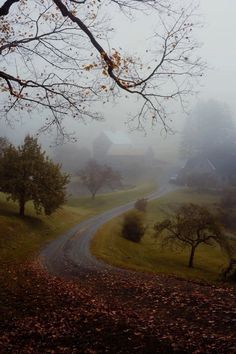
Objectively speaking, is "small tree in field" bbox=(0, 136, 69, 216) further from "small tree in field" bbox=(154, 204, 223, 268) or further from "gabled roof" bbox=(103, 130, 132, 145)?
"gabled roof" bbox=(103, 130, 132, 145)

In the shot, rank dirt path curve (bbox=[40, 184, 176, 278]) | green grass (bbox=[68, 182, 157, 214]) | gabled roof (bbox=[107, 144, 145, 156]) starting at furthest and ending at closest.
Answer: gabled roof (bbox=[107, 144, 145, 156]) → green grass (bbox=[68, 182, 157, 214]) → dirt path curve (bbox=[40, 184, 176, 278])

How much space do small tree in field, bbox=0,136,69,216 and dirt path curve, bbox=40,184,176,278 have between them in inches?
217

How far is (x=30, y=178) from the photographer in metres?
50.8

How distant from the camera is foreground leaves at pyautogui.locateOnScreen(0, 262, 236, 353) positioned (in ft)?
33.1

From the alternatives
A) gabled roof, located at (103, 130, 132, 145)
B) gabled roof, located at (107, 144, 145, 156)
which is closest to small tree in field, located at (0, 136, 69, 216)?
gabled roof, located at (107, 144, 145, 156)

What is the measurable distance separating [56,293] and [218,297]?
22.3ft

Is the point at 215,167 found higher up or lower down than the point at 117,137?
lower down

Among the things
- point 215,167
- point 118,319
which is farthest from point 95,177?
point 118,319

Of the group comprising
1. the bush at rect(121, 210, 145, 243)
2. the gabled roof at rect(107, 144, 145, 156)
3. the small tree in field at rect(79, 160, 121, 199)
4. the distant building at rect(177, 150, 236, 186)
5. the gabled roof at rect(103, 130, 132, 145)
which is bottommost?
the bush at rect(121, 210, 145, 243)

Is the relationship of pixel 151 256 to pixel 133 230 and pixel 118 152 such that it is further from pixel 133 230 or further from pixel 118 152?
pixel 118 152

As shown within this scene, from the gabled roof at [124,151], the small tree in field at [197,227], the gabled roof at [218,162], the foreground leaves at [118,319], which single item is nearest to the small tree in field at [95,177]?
the gabled roof at [218,162]

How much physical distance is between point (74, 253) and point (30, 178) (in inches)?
711

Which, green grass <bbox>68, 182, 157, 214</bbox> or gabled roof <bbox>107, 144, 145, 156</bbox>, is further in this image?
gabled roof <bbox>107, 144, 145, 156</bbox>

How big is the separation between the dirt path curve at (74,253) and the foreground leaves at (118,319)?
8.82m
